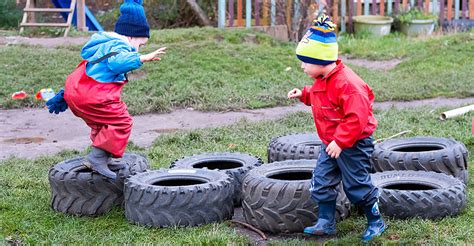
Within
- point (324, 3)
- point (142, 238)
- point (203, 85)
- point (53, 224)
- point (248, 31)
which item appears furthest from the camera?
point (324, 3)

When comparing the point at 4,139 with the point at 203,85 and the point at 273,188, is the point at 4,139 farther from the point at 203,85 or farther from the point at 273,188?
the point at 273,188

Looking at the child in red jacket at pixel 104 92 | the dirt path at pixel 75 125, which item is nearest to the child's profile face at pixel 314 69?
the child in red jacket at pixel 104 92

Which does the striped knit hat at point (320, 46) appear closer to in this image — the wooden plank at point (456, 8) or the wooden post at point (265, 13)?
the wooden post at point (265, 13)

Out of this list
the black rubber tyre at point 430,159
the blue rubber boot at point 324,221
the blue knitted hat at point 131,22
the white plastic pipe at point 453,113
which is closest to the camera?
the blue rubber boot at point 324,221

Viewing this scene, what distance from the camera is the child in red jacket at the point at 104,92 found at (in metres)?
5.24

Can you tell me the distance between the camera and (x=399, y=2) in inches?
703

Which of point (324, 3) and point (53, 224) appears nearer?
point (53, 224)

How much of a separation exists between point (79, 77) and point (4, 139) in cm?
349

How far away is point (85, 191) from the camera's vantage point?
5.45m

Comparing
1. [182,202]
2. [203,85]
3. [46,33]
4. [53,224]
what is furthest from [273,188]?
[46,33]

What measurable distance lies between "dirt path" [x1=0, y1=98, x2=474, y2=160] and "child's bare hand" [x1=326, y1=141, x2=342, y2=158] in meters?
3.83

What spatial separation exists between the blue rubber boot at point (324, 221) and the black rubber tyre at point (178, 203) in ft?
2.20

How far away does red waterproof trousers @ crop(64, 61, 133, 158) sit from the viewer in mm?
5270

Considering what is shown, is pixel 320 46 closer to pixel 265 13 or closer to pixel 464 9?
pixel 265 13
